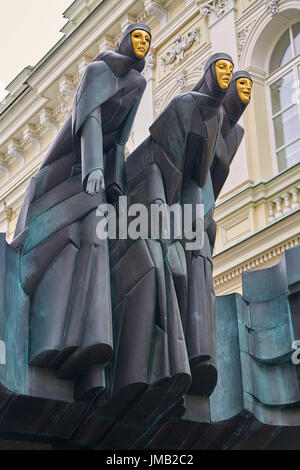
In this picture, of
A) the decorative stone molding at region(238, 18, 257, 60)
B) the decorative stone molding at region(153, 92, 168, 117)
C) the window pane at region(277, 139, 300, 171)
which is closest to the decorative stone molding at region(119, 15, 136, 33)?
the decorative stone molding at region(153, 92, 168, 117)

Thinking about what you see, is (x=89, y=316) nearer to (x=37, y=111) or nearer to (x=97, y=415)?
(x=97, y=415)

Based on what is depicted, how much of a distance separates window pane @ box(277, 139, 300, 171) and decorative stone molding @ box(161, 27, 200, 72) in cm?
342

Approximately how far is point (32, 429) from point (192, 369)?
1349mm

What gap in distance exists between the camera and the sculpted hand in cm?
740

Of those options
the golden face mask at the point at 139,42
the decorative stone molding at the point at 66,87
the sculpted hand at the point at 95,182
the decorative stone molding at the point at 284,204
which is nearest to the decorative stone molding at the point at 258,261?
the decorative stone molding at the point at 284,204

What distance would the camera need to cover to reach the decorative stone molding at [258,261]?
43.6 feet

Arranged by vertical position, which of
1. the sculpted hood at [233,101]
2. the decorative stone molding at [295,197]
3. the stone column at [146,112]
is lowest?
the sculpted hood at [233,101]

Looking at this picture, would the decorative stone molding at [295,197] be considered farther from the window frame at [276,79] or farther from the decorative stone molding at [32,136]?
the decorative stone molding at [32,136]

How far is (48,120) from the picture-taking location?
69.5 ft

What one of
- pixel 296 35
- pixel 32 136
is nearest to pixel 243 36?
pixel 296 35

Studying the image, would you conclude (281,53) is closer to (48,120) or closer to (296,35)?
Result: (296,35)

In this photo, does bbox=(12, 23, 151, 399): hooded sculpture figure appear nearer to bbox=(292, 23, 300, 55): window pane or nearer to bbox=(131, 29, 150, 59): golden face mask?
bbox=(131, 29, 150, 59): golden face mask

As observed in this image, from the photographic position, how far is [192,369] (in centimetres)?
770

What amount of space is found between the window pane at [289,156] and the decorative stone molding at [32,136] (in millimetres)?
8077
